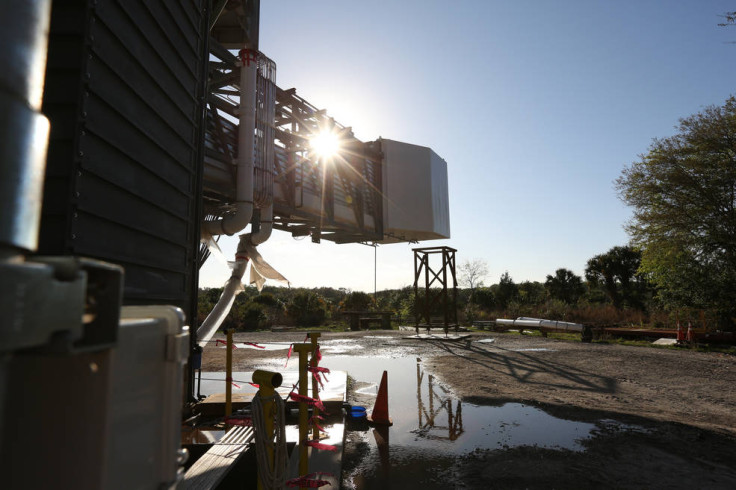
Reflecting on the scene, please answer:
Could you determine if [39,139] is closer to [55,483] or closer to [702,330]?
[55,483]

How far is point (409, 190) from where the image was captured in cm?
1845

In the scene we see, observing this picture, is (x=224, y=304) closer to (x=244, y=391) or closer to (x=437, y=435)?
(x=244, y=391)

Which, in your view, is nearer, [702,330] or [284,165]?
[284,165]

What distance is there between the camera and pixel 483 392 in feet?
24.8

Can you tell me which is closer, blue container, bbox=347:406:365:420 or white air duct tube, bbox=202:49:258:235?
blue container, bbox=347:406:365:420

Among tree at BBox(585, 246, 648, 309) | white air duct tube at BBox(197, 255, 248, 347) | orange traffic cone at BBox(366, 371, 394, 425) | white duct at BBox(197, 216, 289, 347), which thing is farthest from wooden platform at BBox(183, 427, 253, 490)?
tree at BBox(585, 246, 648, 309)

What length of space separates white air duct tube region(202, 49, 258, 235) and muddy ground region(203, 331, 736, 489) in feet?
11.4

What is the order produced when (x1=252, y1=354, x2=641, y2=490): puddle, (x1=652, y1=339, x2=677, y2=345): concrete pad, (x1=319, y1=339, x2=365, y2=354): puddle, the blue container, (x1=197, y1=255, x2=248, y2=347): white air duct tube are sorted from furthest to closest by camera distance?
(x1=652, y1=339, x2=677, y2=345): concrete pad, (x1=319, y1=339, x2=365, y2=354): puddle, (x1=197, y1=255, x2=248, y2=347): white air duct tube, the blue container, (x1=252, y1=354, x2=641, y2=490): puddle

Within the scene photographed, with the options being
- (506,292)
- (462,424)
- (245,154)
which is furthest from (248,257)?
(506,292)

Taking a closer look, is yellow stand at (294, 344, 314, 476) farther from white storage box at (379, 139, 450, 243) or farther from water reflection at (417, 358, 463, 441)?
white storage box at (379, 139, 450, 243)

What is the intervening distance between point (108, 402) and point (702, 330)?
69.7 ft

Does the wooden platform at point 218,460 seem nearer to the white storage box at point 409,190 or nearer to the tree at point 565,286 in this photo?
the white storage box at point 409,190

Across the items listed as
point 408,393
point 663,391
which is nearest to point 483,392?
point 408,393

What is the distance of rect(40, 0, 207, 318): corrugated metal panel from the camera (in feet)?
9.05
